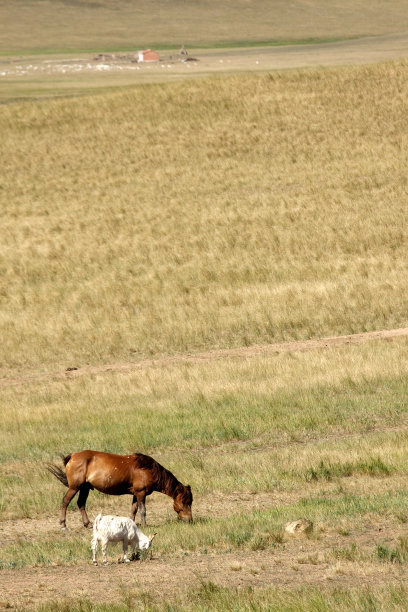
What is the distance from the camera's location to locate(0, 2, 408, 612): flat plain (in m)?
10.7

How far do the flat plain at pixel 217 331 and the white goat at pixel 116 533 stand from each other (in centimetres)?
23

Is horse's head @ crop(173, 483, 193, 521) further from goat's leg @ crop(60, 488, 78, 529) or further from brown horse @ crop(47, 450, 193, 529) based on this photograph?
goat's leg @ crop(60, 488, 78, 529)

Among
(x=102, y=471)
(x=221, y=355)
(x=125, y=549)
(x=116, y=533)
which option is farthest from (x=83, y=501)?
(x=221, y=355)

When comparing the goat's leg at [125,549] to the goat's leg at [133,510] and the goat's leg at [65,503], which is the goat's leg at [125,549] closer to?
the goat's leg at [133,510]

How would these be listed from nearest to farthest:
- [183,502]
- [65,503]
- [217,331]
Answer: [183,502] → [65,503] → [217,331]

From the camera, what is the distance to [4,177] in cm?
5297

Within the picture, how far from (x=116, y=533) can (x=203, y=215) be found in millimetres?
35482

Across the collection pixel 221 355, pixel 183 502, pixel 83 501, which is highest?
pixel 183 502

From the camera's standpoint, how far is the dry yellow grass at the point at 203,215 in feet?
102

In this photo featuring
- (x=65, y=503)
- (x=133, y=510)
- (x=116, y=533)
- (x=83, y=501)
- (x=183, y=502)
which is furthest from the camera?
(x=83, y=501)

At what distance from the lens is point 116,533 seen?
10.3 m

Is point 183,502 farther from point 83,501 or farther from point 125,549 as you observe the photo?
point 125,549

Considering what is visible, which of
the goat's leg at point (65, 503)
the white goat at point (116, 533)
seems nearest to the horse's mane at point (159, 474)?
the goat's leg at point (65, 503)

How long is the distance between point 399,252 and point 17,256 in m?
14.7
